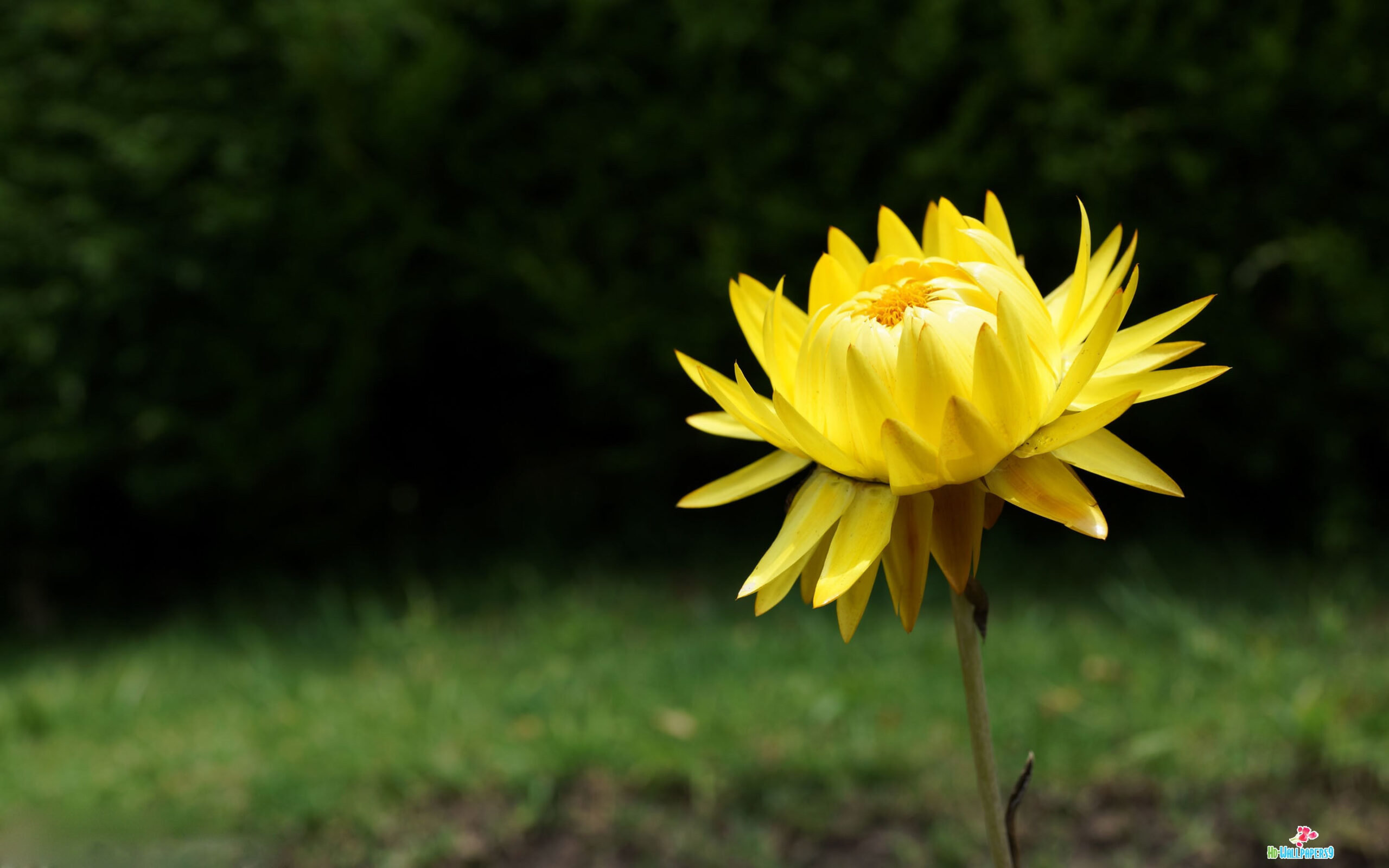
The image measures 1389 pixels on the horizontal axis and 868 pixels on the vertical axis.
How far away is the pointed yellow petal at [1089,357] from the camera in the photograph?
0.85 metres

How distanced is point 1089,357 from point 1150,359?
13 cm

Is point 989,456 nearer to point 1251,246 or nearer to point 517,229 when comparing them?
point 1251,246

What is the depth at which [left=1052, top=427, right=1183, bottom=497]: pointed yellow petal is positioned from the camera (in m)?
0.85

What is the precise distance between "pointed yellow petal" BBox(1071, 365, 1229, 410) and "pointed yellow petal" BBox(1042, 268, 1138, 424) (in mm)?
36

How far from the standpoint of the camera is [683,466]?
166 inches

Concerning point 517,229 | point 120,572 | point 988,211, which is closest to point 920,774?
point 988,211

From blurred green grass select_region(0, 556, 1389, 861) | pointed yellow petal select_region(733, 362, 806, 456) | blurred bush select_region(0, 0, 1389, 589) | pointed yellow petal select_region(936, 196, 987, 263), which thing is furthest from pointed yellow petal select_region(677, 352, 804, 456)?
blurred bush select_region(0, 0, 1389, 589)

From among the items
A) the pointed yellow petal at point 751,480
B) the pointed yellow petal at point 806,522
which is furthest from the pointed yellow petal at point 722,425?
the pointed yellow petal at point 806,522

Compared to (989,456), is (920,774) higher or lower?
lower

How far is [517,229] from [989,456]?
3093 mm

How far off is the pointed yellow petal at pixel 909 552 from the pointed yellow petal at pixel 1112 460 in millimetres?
112

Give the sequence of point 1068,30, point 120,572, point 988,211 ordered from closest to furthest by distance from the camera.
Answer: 1. point 988,211
2. point 1068,30
3. point 120,572

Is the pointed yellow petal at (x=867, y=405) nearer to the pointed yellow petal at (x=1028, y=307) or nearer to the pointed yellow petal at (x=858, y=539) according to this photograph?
the pointed yellow petal at (x=858, y=539)

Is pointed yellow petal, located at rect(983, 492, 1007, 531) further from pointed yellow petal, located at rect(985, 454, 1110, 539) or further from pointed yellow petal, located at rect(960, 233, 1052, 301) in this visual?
pointed yellow petal, located at rect(960, 233, 1052, 301)
